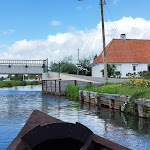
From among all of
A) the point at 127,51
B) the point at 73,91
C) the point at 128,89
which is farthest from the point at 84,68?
the point at 128,89

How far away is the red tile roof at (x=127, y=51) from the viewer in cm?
5159

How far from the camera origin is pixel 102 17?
1142 inches

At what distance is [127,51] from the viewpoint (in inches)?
2126

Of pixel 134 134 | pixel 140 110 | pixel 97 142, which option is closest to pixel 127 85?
pixel 140 110

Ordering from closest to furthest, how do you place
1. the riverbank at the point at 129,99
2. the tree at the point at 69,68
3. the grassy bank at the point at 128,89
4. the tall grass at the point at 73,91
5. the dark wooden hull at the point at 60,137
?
the dark wooden hull at the point at 60,137, the riverbank at the point at 129,99, the grassy bank at the point at 128,89, the tall grass at the point at 73,91, the tree at the point at 69,68

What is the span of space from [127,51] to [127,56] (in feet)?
5.78

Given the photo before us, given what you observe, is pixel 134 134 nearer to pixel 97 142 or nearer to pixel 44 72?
pixel 97 142

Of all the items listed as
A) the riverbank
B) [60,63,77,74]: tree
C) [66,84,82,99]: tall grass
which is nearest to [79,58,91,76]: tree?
[60,63,77,74]: tree

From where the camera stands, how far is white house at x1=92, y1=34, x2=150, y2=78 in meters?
51.1

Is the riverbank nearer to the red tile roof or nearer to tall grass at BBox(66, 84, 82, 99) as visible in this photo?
tall grass at BBox(66, 84, 82, 99)

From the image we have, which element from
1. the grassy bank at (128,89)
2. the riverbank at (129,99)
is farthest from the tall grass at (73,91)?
the riverbank at (129,99)

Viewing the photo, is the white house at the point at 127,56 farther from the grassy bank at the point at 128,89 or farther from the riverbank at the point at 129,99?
the riverbank at the point at 129,99

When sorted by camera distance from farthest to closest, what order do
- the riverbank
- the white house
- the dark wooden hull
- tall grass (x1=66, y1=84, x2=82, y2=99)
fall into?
the white house, tall grass (x1=66, y1=84, x2=82, y2=99), the riverbank, the dark wooden hull

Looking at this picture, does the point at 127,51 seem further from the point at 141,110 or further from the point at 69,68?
the point at 141,110
